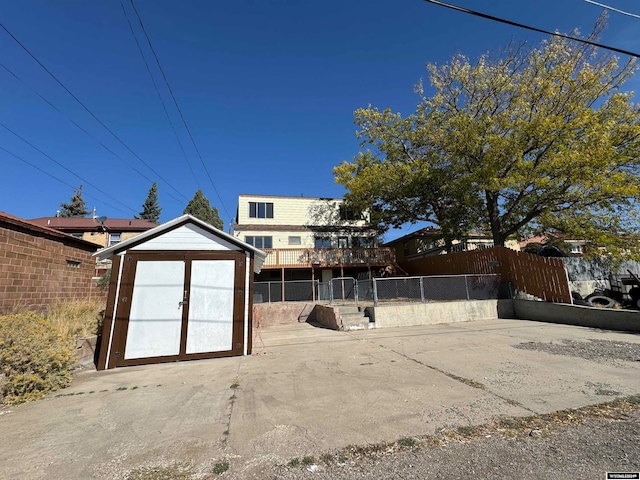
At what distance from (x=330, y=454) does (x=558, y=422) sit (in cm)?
254

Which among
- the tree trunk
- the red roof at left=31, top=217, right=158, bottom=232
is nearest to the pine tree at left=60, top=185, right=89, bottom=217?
the red roof at left=31, top=217, right=158, bottom=232

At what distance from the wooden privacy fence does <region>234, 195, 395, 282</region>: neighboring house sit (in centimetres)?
490

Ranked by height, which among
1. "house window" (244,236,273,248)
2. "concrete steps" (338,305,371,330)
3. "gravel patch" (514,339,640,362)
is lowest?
"gravel patch" (514,339,640,362)

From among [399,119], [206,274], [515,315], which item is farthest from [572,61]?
[206,274]

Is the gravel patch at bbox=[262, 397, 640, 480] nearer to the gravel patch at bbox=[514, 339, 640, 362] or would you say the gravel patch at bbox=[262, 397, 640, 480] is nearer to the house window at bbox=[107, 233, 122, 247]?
the gravel patch at bbox=[514, 339, 640, 362]

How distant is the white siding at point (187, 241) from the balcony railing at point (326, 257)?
10.9 m

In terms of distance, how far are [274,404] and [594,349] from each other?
7152 mm

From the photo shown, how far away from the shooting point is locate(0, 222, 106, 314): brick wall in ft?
23.7

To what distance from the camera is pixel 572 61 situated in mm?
14477

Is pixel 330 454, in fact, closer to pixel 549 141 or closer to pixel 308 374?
pixel 308 374

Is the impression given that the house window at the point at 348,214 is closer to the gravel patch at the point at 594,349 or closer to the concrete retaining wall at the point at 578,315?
the concrete retaining wall at the point at 578,315

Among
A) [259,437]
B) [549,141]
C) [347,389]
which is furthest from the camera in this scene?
[549,141]

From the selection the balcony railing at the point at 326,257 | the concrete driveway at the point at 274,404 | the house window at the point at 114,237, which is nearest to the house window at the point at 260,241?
the balcony railing at the point at 326,257

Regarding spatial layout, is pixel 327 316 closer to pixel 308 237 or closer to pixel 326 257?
pixel 326 257
